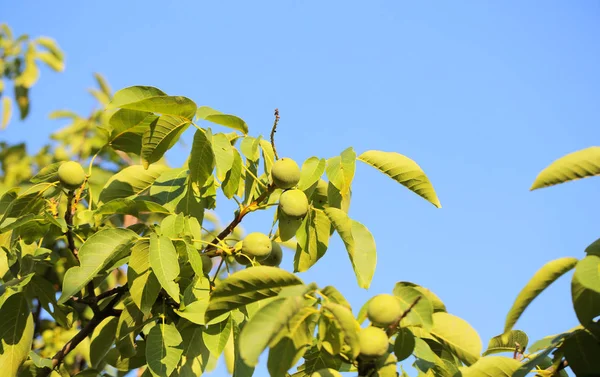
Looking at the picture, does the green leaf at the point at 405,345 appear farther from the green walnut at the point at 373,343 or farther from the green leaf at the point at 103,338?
the green leaf at the point at 103,338

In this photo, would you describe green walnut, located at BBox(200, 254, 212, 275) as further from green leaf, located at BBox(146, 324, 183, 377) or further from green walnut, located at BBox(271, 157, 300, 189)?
green walnut, located at BBox(271, 157, 300, 189)

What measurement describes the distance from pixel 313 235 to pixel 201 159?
453 millimetres

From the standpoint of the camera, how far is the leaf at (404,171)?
78.0 inches

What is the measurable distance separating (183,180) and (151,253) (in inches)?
21.1

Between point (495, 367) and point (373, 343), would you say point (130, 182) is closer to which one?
point (373, 343)

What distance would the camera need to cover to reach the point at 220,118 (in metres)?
2.15

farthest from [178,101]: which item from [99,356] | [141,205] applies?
[99,356]

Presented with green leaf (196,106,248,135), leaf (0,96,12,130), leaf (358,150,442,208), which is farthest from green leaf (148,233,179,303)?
leaf (0,96,12,130)

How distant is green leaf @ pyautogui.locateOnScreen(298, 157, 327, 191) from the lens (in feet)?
6.67

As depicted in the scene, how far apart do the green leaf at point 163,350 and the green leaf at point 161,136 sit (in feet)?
1.97

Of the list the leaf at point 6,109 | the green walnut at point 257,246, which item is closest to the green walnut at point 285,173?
the green walnut at point 257,246

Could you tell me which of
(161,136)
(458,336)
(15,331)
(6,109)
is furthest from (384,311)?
(6,109)

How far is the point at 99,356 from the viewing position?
2523mm

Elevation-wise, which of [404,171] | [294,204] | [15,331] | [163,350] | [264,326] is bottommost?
[15,331]
